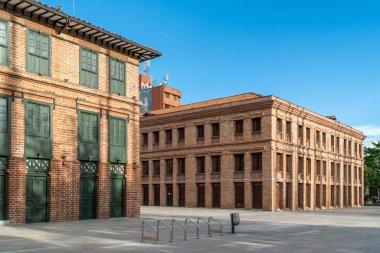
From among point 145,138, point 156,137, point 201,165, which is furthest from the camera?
point 145,138

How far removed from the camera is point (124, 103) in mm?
29078

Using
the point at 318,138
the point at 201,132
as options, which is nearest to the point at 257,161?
the point at 201,132

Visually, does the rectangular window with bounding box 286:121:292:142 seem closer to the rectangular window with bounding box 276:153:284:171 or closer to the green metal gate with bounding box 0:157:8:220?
the rectangular window with bounding box 276:153:284:171

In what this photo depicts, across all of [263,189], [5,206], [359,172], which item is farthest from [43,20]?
[359,172]

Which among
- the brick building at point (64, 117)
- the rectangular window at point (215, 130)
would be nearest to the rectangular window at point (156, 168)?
the rectangular window at point (215, 130)

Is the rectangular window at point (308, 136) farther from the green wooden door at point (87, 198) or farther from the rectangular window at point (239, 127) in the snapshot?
the green wooden door at point (87, 198)

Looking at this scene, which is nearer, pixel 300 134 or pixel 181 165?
pixel 300 134

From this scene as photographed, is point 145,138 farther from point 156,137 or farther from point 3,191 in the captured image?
point 3,191

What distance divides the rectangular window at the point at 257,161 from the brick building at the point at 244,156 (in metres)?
0.09

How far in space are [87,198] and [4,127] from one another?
6.28 metres

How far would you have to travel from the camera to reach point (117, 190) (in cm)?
2852

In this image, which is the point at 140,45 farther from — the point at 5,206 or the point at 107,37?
the point at 5,206

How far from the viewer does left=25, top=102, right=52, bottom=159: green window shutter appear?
2356cm

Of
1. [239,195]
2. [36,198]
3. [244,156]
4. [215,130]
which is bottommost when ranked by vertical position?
[239,195]
